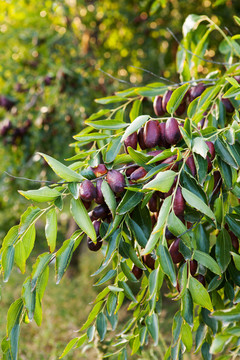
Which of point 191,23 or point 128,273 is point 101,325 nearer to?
point 128,273

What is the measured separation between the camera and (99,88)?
2512 mm

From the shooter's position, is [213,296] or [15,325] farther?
[213,296]

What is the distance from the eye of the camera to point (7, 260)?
2.04 ft

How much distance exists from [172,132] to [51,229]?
26 cm

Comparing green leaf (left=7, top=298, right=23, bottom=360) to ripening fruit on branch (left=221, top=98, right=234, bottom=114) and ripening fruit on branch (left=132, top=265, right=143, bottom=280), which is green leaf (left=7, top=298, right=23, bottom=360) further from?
ripening fruit on branch (left=221, top=98, right=234, bottom=114)

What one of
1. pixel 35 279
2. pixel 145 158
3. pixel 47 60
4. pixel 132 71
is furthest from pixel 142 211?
pixel 132 71

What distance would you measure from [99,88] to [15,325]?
2.04 m

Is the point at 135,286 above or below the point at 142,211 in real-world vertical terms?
below

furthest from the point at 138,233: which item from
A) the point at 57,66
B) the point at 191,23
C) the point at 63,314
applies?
the point at 63,314

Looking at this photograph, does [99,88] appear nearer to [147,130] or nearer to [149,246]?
[147,130]

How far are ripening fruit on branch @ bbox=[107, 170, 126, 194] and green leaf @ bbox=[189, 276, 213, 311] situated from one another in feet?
0.62

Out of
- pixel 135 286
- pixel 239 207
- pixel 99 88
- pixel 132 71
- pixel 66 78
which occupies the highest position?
pixel 239 207

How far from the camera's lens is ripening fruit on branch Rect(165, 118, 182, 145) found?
67cm

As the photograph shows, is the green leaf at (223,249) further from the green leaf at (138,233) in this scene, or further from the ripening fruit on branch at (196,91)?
the ripening fruit on branch at (196,91)
